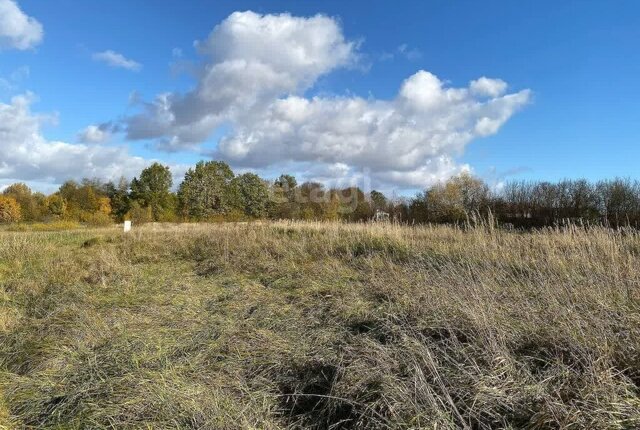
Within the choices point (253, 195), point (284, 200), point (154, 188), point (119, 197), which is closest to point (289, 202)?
point (284, 200)

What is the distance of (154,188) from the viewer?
49.3 meters

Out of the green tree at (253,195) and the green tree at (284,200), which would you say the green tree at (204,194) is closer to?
the green tree at (253,195)

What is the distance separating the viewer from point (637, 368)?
7.50ft

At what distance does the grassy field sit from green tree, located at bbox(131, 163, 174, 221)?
145 ft

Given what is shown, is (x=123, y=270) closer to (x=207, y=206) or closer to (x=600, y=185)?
(x=600, y=185)

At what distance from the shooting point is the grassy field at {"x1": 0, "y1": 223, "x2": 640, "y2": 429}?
7.18ft

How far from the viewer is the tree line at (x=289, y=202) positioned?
19938 millimetres

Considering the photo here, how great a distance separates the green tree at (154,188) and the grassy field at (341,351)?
44.2 metres

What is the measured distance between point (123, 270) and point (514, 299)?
7327mm

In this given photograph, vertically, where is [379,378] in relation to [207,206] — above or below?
below

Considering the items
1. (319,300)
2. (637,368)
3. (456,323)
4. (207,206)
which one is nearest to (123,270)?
(319,300)

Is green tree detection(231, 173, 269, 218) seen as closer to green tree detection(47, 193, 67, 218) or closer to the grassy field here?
green tree detection(47, 193, 67, 218)

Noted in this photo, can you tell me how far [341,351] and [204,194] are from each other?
4196 centimetres

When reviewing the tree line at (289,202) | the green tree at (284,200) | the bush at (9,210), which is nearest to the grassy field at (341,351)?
the tree line at (289,202)
